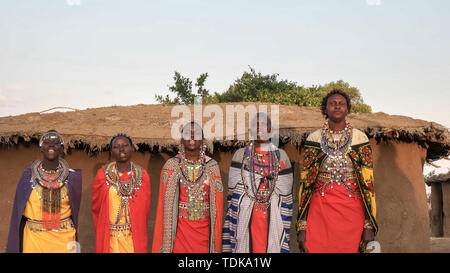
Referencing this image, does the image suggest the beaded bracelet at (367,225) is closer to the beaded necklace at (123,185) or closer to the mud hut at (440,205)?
the beaded necklace at (123,185)

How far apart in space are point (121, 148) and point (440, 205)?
15.6 meters

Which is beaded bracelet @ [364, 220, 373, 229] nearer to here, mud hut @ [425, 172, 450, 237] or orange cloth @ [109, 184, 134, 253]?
orange cloth @ [109, 184, 134, 253]

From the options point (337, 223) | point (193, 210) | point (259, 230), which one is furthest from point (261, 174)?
point (337, 223)

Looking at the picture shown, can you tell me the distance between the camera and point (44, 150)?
199 inches

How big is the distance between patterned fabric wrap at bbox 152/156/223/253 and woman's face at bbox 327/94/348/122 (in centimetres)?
151

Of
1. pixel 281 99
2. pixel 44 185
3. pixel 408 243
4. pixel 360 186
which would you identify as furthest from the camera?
pixel 281 99

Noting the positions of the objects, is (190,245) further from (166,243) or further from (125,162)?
(125,162)

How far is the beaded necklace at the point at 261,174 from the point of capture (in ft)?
16.7

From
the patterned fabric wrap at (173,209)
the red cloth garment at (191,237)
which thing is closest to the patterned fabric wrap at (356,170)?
the patterned fabric wrap at (173,209)

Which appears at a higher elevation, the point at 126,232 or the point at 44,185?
the point at 44,185

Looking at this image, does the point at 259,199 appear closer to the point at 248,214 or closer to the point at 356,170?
the point at 248,214

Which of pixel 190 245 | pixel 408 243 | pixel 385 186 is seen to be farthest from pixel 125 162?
pixel 408 243

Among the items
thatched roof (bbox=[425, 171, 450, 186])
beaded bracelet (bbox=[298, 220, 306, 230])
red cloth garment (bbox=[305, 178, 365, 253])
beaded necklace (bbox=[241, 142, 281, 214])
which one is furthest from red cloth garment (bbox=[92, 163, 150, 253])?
thatched roof (bbox=[425, 171, 450, 186])
